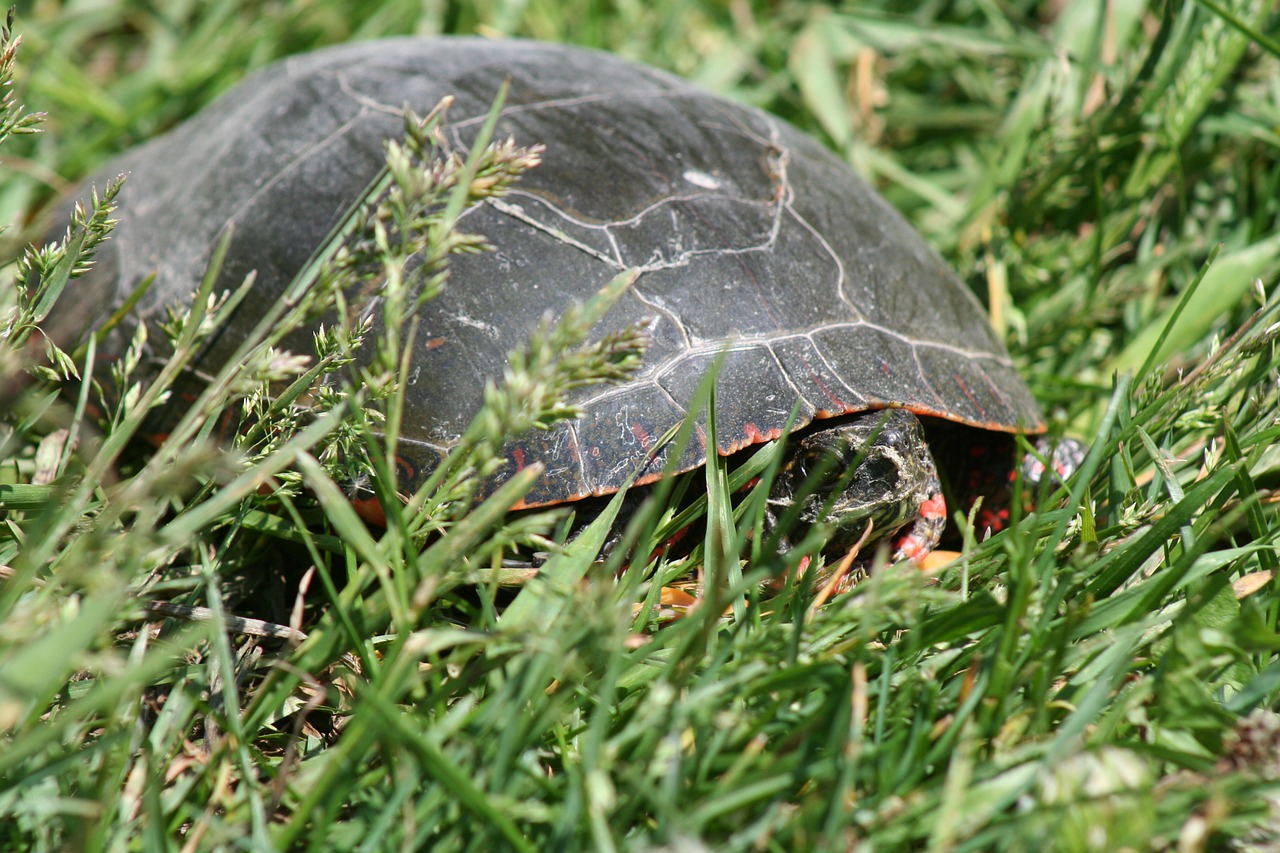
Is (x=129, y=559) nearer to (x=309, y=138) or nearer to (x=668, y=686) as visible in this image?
(x=668, y=686)

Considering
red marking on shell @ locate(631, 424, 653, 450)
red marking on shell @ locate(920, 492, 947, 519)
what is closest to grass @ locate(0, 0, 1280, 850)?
red marking on shell @ locate(631, 424, 653, 450)

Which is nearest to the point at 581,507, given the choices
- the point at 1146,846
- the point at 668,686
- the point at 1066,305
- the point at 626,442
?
the point at 626,442

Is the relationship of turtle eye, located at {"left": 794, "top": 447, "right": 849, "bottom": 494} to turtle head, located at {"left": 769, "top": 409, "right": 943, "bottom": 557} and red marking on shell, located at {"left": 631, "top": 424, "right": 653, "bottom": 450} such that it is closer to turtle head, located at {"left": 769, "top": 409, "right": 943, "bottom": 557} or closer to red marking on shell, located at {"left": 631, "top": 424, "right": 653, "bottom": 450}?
turtle head, located at {"left": 769, "top": 409, "right": 943, "bottom": 557}

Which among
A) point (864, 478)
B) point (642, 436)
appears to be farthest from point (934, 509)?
point (642, 436)

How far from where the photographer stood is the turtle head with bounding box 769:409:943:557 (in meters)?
1.90

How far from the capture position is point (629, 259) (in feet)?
6.63

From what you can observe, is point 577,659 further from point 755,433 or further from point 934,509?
point 934,509

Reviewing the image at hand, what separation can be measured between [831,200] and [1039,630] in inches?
49.0

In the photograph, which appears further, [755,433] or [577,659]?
[755,433]

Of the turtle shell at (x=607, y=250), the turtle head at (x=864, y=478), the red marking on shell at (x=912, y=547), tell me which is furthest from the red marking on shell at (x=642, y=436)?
the red marking on shell at (x=912, y=547)

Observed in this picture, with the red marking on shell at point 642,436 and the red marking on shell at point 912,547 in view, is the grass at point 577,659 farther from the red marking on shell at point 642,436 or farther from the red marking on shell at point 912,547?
the red marking on shell at point 912,547

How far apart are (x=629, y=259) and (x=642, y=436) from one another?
16.7 inches

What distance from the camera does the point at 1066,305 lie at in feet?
9.36

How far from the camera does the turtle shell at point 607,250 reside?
6.19 feet
